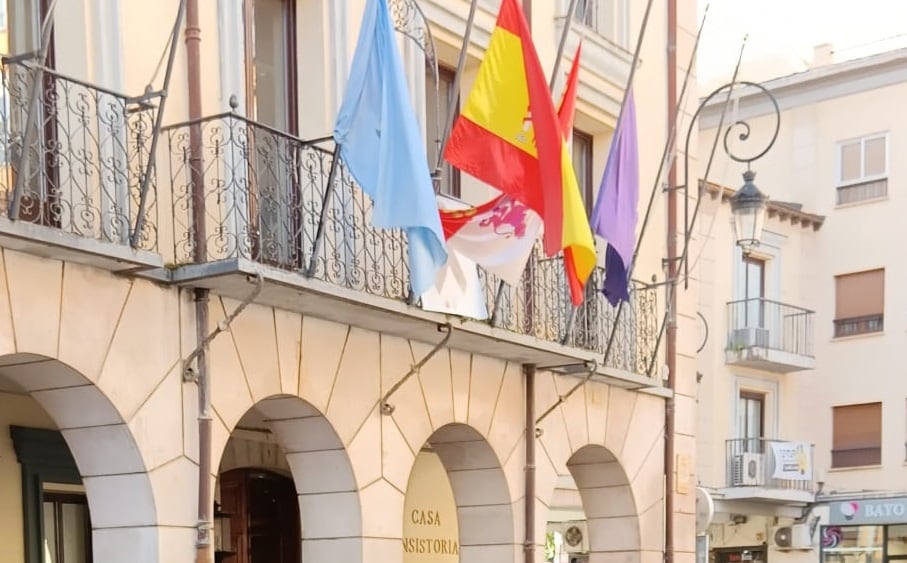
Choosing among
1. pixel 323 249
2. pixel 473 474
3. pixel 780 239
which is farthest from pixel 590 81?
pixel 780 239

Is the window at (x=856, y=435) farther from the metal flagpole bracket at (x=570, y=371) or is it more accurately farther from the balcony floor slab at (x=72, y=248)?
the balcony floor slab at (x=72, y=248)

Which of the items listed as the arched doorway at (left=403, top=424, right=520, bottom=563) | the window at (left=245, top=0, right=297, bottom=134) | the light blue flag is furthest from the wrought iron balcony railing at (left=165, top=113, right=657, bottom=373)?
the arched doorway at (left=403, top=424, right=520, bottom=563)

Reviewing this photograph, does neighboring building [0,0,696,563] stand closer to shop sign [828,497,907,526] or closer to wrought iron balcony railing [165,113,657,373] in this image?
wrought iron balcony railing [165,113,657,373]

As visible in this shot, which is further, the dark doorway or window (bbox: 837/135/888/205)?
window (bbox: 837/135/888/205)

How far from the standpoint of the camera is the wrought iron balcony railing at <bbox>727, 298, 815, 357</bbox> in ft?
88.0

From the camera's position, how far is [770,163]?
1206 inches

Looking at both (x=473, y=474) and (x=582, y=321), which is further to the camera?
(x=582, y=321)

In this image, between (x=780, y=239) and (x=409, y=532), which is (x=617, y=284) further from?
(x=780, y=239)

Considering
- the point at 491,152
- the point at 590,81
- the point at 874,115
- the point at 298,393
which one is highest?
the point at 874,115

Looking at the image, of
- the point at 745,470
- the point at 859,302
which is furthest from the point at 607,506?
the point at 859,302

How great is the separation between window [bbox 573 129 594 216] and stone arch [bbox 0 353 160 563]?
23.8ft

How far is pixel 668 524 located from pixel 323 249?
6.46 meters

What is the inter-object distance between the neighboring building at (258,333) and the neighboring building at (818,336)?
1238 centimetres

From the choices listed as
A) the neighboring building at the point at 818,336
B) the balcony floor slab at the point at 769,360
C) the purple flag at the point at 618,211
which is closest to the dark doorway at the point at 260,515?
the purple flag at the point at 618,211
